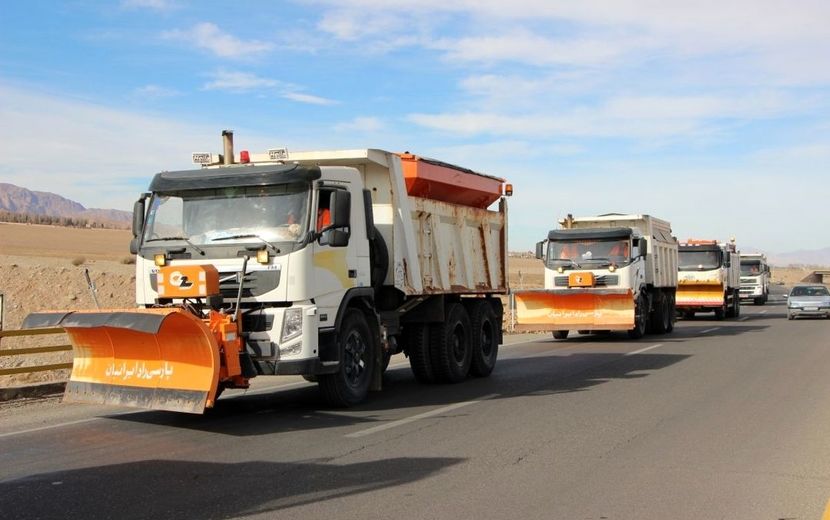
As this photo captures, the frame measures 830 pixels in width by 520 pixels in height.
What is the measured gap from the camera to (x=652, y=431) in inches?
356

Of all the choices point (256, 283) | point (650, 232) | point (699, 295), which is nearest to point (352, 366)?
point (256, 283)

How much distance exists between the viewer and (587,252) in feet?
76.3

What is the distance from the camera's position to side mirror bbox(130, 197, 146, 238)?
33.8 ft

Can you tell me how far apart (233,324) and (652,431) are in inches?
176

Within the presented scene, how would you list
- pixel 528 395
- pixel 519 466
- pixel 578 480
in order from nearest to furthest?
1. pixel 578 480
2. pixel 519 466
3. pixel 528 395

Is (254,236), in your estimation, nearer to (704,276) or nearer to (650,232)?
(650,232)

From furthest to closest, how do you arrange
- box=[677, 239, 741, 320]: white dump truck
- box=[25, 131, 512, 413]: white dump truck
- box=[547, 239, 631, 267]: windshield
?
box=[677, 239, 741, 320]: white dump truck < box=[547, 239, 631, 267]: windshield < box=[25, 131, 512, 413]: white dump truck

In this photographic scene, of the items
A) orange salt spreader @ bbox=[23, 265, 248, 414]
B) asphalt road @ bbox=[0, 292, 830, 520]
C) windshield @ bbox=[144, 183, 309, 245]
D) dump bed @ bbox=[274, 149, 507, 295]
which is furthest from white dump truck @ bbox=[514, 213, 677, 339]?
orange salt spreader @ bbox=[23, 265, 248, 414]

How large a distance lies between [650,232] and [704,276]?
860 cm

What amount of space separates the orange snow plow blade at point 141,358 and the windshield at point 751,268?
4365 cm

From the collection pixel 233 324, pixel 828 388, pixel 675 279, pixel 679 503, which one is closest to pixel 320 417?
pixel 233 324

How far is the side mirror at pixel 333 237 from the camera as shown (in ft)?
31.7

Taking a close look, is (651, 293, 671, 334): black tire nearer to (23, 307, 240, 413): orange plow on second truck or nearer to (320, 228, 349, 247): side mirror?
(320, 228, 349, 247): side mirror

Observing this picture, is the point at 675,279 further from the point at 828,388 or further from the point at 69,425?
the point at 69,425
